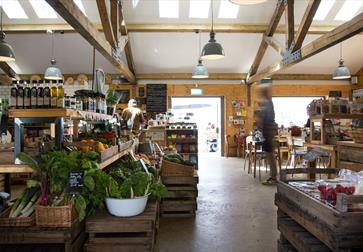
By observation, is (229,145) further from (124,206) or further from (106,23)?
(124,206)

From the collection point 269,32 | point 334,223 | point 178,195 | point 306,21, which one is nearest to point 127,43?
point 269,32

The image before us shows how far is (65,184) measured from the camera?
8.45 feet

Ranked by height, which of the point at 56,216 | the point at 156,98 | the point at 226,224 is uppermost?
the point at 156,98

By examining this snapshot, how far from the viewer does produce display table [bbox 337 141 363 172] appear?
4.28 meters

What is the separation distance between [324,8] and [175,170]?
6668mm

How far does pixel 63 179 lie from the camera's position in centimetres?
257

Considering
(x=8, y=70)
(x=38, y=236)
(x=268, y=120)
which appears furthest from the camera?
(x=8, y=70)

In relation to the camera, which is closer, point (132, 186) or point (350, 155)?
point (132, 186)

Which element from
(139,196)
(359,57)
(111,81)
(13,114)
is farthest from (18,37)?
(359,57)

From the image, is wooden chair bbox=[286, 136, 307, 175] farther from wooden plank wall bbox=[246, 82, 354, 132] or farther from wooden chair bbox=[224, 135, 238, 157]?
wooden plank wall bbox=[246, 82, 354, 132]

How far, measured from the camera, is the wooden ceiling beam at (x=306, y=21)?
6449mm

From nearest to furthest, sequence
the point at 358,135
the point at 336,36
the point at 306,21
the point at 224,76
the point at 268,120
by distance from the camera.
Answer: the point at 358,135, the point at 336,36, the point at 268,120, the point at 306,21, the point at 224,76

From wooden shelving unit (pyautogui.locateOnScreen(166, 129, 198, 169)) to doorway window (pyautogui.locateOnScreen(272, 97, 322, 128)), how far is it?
5152 millimetres

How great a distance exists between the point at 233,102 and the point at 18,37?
23.9 feet
